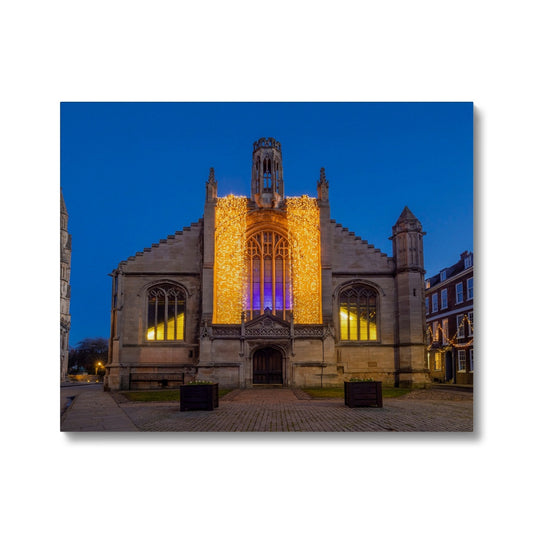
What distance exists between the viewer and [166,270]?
Result: 25.5 metres

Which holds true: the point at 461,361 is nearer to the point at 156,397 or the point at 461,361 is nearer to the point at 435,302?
the point at 435,302

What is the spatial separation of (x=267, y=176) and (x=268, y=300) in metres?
6.20

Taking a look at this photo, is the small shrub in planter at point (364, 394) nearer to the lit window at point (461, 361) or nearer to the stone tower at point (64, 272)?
the stone tower at point (64, 272)

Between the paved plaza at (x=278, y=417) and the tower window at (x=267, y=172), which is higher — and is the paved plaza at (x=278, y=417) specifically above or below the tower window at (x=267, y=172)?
below

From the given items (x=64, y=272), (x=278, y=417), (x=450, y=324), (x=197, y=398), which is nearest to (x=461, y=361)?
(x=450, y=324)

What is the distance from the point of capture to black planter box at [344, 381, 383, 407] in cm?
1373

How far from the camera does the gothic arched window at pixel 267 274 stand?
24672 millimetres

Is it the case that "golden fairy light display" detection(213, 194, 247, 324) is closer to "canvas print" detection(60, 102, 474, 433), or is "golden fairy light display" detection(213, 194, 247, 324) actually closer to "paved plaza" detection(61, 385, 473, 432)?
"canvas print" detection(60, 102, 474, 433)

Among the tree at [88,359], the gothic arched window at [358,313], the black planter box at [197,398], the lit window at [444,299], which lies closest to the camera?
the black planter box at [197,398]

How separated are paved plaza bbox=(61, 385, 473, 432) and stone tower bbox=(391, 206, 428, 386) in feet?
28.1

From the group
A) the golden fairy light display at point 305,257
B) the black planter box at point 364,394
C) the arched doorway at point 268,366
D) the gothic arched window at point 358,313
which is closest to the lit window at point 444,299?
the gothic arched window at point 358,313

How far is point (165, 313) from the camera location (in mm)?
25047

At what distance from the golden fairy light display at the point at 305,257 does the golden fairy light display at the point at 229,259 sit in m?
2.40
